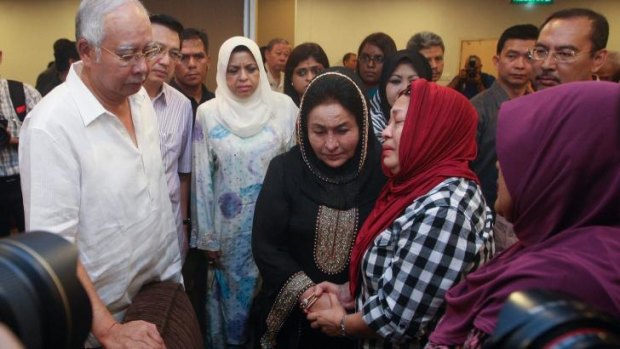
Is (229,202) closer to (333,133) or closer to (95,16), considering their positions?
(333,133)

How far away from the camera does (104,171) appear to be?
1.33 m

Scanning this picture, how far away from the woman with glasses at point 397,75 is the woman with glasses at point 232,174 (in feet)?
1.44

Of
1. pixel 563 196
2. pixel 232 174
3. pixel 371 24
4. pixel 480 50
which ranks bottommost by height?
pixel 232 174

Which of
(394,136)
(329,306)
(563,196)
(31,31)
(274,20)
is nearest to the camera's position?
(563,196)

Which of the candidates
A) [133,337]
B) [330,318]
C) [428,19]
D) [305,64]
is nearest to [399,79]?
[305,64]

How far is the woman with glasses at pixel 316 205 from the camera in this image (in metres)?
1.65

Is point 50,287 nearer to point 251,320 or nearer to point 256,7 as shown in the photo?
point 251,320

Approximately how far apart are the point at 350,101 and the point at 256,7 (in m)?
3.39

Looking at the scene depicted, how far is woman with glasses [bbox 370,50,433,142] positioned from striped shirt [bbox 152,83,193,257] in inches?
34.2

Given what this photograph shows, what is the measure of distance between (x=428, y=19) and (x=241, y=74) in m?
4.99

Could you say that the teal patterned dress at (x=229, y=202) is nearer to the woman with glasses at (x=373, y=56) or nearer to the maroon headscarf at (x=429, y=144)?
the maroon headscarf at (x=429, y=144)

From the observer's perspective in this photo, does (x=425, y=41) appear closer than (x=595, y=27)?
No

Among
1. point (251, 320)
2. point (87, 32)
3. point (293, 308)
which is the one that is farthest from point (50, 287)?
point (251, 320)

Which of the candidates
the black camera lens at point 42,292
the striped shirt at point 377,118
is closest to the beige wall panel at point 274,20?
the striped shirt at point 377,118
